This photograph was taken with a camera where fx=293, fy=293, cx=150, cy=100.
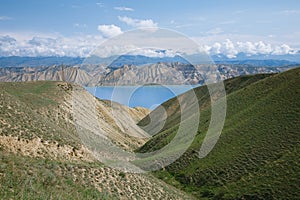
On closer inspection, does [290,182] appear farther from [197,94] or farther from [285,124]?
[197,94]

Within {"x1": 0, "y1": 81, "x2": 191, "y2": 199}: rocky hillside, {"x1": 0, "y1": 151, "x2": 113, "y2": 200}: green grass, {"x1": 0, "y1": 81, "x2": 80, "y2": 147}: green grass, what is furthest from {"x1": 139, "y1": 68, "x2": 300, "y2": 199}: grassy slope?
{"x1": 0, "y1": 151, "x2": 113, "y2": 200}: green grass

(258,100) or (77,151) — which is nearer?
(77,151)

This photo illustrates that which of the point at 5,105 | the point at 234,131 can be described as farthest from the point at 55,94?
the point at 234,131

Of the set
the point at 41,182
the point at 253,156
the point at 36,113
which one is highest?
the point at 36,113

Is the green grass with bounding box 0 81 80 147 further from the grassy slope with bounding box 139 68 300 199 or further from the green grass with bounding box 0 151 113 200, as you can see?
the grassy slope with bounding box 139 68 300 199

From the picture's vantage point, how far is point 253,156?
111 feet

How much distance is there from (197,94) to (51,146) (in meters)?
98.4

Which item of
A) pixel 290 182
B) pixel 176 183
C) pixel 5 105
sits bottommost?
pixel 176 183

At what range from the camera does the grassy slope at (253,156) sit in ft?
94.9

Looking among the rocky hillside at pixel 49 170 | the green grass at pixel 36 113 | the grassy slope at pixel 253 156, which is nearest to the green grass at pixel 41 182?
the rocky hillside at pixel 49 170

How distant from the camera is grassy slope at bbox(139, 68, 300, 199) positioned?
94.9ft

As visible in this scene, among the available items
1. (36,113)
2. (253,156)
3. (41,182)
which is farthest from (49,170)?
(253,156)

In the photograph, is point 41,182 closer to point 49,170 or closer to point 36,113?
point 49,170

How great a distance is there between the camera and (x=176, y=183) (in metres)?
35.7
